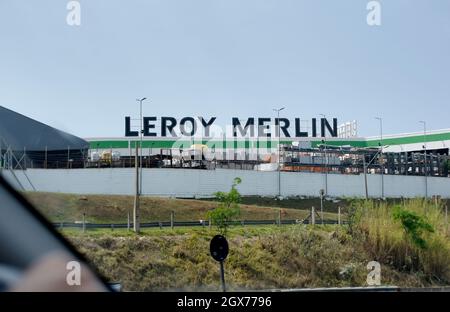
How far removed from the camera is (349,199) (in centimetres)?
1766

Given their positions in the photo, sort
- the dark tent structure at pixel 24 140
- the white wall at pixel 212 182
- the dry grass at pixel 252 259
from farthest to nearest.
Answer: the white wall at pixel 212 182 < the dry grass at pixel 252 259 < the dark tent structure at pixel 24 140

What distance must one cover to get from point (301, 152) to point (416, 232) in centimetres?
1716

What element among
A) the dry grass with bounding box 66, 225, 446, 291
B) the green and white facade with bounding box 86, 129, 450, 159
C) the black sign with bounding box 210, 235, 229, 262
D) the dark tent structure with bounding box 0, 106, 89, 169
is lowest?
the dry grass with bounding box 66, 225, 446, 291

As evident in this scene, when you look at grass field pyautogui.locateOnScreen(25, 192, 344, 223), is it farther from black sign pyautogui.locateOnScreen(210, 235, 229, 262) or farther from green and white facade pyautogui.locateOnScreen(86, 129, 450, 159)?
green and white facade pyautogui.locateOnScreen(86, 129, 450, 159)

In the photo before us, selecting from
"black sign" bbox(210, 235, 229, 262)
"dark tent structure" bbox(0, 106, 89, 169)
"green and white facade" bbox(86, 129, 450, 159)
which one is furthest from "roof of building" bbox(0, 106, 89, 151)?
"green and white facade" bbox(86, 129, 450, 159)

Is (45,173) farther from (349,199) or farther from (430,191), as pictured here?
(349,199)

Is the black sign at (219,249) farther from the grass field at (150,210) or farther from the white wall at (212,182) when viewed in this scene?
the white wall at (212,182)

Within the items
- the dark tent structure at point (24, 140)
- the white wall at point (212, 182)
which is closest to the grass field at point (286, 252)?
the dark tent structure at point (24, 140)

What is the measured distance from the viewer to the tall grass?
10539 mm

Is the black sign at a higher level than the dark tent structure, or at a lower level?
lower

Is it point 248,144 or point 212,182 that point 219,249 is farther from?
point 248,144

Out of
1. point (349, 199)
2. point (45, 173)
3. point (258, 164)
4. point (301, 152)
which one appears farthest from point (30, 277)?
point (258, 164)

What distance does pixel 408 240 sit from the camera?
10.8m

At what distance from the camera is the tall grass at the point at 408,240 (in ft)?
34.6
